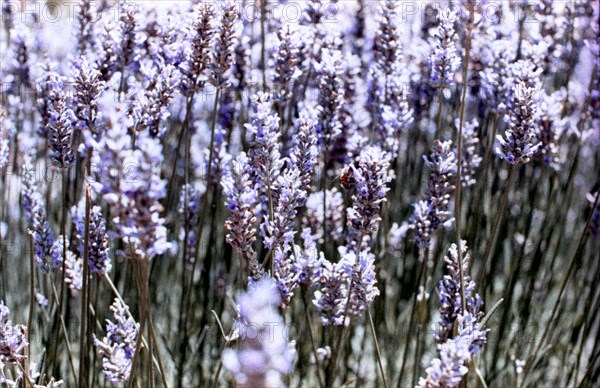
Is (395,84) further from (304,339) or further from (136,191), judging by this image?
(136,191)

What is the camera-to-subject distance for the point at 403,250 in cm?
289

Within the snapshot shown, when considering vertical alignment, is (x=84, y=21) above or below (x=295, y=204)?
above

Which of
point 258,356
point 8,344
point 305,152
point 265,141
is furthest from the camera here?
point 305,152

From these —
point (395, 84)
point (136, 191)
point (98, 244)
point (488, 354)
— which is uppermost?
point (395, 84)

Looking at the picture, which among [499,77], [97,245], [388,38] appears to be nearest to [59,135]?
[97,245]

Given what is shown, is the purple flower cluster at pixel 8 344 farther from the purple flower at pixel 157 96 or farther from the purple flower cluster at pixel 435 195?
the purple flower cluster at pixel 435 195

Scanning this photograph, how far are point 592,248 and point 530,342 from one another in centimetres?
A: 73

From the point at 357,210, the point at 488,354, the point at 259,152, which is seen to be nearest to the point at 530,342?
the point at 488,354

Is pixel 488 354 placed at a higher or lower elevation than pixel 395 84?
lower

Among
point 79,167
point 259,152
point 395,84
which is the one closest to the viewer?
point 259,152

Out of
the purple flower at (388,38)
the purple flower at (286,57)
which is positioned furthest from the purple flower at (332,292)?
the purple flower at (388,38)

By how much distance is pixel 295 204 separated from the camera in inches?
62.3

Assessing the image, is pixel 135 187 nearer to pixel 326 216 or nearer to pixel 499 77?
pixel 326 216

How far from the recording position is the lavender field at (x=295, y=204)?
5.06 ft
